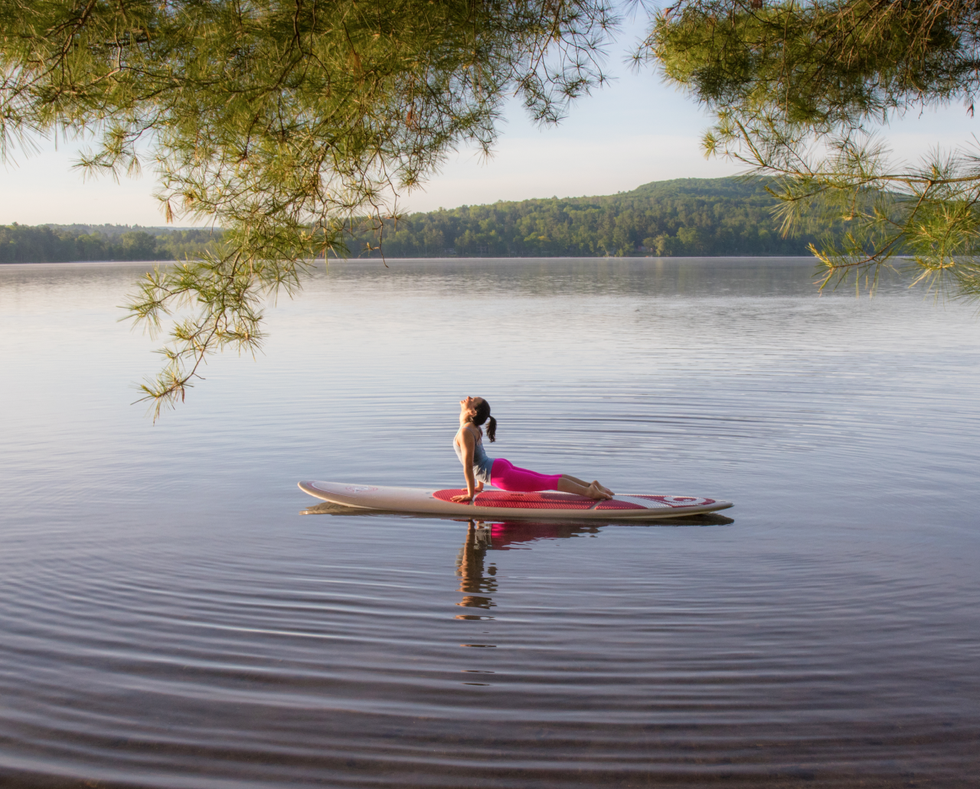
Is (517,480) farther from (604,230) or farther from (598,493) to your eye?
(604,230)

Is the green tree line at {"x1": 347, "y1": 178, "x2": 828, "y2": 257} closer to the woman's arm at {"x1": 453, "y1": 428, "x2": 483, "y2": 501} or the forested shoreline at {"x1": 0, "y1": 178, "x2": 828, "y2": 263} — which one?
the forested shoreline at {"x1": 0, "y1": 178, "x2": 828, "y2": 263}

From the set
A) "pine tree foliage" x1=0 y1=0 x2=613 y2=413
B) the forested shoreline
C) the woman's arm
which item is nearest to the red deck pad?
the woman's arm

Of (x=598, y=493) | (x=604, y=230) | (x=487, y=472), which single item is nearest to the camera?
(x=598, y=493)

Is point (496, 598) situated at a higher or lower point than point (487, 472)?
lower

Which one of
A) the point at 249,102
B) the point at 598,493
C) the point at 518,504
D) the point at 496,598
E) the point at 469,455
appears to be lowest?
the point at 496,598

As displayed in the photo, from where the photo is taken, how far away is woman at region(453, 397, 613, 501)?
609cm

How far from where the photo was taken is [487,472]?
638 cm

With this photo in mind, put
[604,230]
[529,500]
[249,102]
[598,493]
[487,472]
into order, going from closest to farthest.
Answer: [249,102], [598,493], [529,500], [487,472], [604,230]

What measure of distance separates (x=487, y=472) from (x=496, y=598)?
178 centimetres

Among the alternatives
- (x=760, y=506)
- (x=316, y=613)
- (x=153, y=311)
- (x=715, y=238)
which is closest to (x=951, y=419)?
(x=760, y=506)

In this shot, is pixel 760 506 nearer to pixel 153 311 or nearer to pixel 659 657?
pixel 659 657

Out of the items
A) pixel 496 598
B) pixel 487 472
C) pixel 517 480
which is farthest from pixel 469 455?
pixel 496 598

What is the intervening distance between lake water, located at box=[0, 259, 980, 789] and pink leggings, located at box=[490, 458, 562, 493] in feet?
1.08

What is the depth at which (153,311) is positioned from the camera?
161 inches
